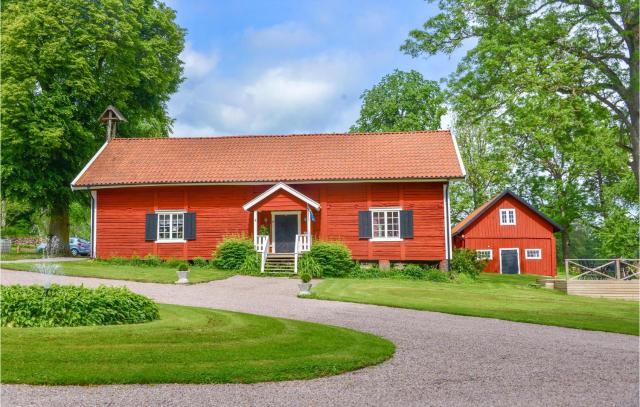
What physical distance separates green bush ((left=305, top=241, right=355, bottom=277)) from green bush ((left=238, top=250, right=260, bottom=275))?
2.09 metres

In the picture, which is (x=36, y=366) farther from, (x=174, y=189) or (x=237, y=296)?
(x=174, y=189)

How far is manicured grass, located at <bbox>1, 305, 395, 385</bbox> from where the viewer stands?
644 centimetres

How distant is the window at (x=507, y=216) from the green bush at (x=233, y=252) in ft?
56.3

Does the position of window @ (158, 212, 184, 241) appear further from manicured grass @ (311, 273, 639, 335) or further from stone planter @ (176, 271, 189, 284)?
manicured grass @ (311, 273, 639, 335)


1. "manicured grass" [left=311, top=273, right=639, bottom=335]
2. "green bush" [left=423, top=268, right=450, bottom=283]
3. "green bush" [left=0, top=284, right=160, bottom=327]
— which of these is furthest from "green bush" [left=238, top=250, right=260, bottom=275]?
"green bush" [left=0, top=284, right=160, bottom=327]

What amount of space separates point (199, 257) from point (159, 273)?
4221mm

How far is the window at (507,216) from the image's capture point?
109 ft

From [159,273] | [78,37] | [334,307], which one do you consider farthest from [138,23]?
[334,307]

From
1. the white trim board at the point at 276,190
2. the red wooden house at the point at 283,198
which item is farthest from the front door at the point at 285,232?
the white trim board at the point at 276,190

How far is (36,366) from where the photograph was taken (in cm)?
665

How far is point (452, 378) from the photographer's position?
21.9ft

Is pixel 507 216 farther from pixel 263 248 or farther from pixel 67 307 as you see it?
pixel 67 307

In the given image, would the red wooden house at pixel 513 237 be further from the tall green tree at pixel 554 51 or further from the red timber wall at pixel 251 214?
the tall green tree at pixel 554 51

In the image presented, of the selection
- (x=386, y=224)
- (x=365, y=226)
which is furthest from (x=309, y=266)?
(x=386, y=224)
